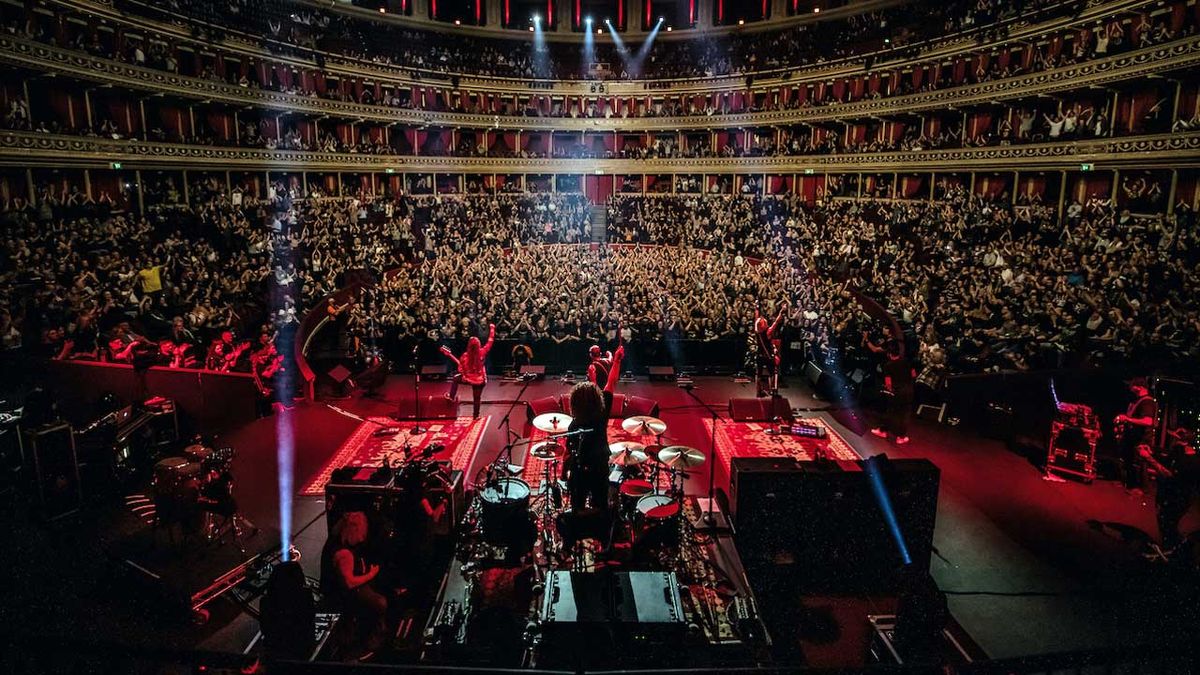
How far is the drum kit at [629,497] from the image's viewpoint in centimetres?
786

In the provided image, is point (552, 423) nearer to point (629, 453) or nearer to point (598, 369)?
point (629, 453)

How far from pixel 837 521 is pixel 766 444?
14.7ft

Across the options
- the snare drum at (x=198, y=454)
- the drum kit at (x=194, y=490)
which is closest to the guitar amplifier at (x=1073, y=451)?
the drum kit at (x=194, y=490)

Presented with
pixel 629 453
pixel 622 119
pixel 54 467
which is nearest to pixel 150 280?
pixel 54 467

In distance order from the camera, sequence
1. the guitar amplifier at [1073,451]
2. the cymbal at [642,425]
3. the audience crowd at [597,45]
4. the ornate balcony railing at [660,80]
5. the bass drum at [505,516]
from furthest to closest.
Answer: the audience crowd at [597,45] < the ornate balcony railing at [660,80] < the guitar amplifier at [1073,451] < the cymbal at [642,425] < the bass drum at [505,516]

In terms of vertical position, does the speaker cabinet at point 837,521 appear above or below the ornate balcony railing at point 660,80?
below

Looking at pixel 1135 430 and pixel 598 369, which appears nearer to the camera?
pixel 1135 430

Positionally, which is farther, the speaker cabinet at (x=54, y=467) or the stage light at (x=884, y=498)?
the speaker cabinet at (x=54, y=467)

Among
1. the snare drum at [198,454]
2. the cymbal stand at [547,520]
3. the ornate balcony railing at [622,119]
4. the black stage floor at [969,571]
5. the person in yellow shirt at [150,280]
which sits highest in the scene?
the ornate balcony railing at [622,119]

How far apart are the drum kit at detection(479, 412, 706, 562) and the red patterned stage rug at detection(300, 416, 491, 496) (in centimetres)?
302

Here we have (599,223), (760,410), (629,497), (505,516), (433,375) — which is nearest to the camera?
(505,516)

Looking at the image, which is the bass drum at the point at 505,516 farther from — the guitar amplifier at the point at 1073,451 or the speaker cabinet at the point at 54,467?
the guitar amplifier at the point at 1073,451

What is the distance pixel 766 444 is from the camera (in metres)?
12.7

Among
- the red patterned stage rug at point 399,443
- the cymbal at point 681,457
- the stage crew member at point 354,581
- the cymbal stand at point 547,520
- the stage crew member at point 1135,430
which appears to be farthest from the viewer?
the red patterned stage rug at point 399,443
